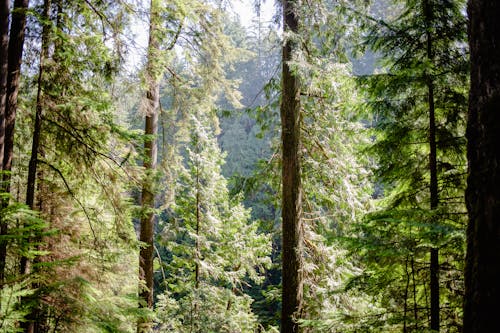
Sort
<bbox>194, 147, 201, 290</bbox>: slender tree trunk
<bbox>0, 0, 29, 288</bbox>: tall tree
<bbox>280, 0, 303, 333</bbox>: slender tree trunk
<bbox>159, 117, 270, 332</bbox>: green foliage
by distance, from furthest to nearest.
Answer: <bbox>194, 147, 201, 290</bbox>: slender tree trunk
<bbox>159, 117, 270, 332</bbox>: green foliage
<bbox>280, 0, 303, 333</bbox>: slender tree trunk
<bbox>0, 0, 29, 288</bbox>: tall tree

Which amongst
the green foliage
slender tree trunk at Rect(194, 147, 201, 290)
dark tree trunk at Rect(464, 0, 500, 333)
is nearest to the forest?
dark tree trunk at Rect(464, 0, 500, 333)

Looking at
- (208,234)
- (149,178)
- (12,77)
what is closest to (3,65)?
(12,77)

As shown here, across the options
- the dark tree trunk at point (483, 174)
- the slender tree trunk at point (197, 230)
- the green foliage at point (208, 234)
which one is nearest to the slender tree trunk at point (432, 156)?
the dark tree trunk at point (483, 174)

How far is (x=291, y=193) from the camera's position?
6199mm

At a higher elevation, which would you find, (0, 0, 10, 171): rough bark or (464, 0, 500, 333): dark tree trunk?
(0, 0, 10, 171): rough bark

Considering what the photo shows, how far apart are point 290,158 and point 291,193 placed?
585 millimetres

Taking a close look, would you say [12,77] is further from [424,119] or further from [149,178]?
[424,119]

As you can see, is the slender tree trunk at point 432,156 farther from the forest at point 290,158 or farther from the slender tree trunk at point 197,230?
the slender tree trunk at point 197,230

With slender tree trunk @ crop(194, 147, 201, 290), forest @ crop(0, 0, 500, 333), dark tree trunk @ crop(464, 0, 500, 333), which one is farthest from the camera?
slender tree trunk @ crop(194, 147, 201, 290)

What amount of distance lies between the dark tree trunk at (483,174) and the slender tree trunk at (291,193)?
3.62 metres

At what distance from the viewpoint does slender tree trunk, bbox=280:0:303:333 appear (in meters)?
5.91

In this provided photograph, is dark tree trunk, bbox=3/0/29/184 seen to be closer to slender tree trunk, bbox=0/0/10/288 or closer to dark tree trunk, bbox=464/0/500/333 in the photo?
slender tree trunk, bbox=0/0/10/288

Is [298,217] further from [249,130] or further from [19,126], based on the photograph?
[249,130]

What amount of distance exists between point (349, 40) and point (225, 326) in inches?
231
